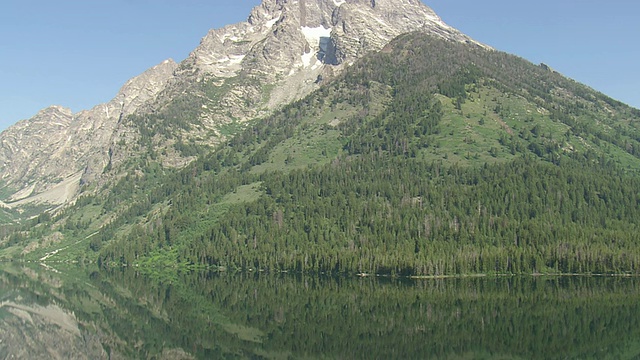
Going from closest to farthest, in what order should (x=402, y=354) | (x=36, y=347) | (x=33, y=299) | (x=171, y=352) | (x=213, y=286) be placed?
1. (x=402, y=354)
2. (x=171, y=352)
3. (x=36, y=347)
4. (x=33, y=299)
5. (x=213, y=286)

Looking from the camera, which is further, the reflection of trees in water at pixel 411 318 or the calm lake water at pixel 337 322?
the reflection of trees in water at pixel 411 318

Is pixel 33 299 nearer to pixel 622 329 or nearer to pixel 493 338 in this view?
pixel 493 338

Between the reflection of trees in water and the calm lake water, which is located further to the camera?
the reflection of trees in water

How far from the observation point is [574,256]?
199 metres

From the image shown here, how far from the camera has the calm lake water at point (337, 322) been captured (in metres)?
89.2

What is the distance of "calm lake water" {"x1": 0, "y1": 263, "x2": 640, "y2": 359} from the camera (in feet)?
293

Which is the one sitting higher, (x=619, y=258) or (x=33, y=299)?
(x=619, y=258)

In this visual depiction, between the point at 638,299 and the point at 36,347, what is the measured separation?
11756 cm

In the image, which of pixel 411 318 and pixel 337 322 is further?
pixel 411 318

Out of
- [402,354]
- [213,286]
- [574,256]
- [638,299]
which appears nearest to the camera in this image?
[402,354]

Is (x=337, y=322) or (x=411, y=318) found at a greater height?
(x=411, y=318)

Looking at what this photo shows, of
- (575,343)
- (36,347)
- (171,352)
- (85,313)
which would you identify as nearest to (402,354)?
(575,343)

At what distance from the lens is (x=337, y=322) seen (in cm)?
11112

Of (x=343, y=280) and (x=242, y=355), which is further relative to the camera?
(x=343, y=280)
